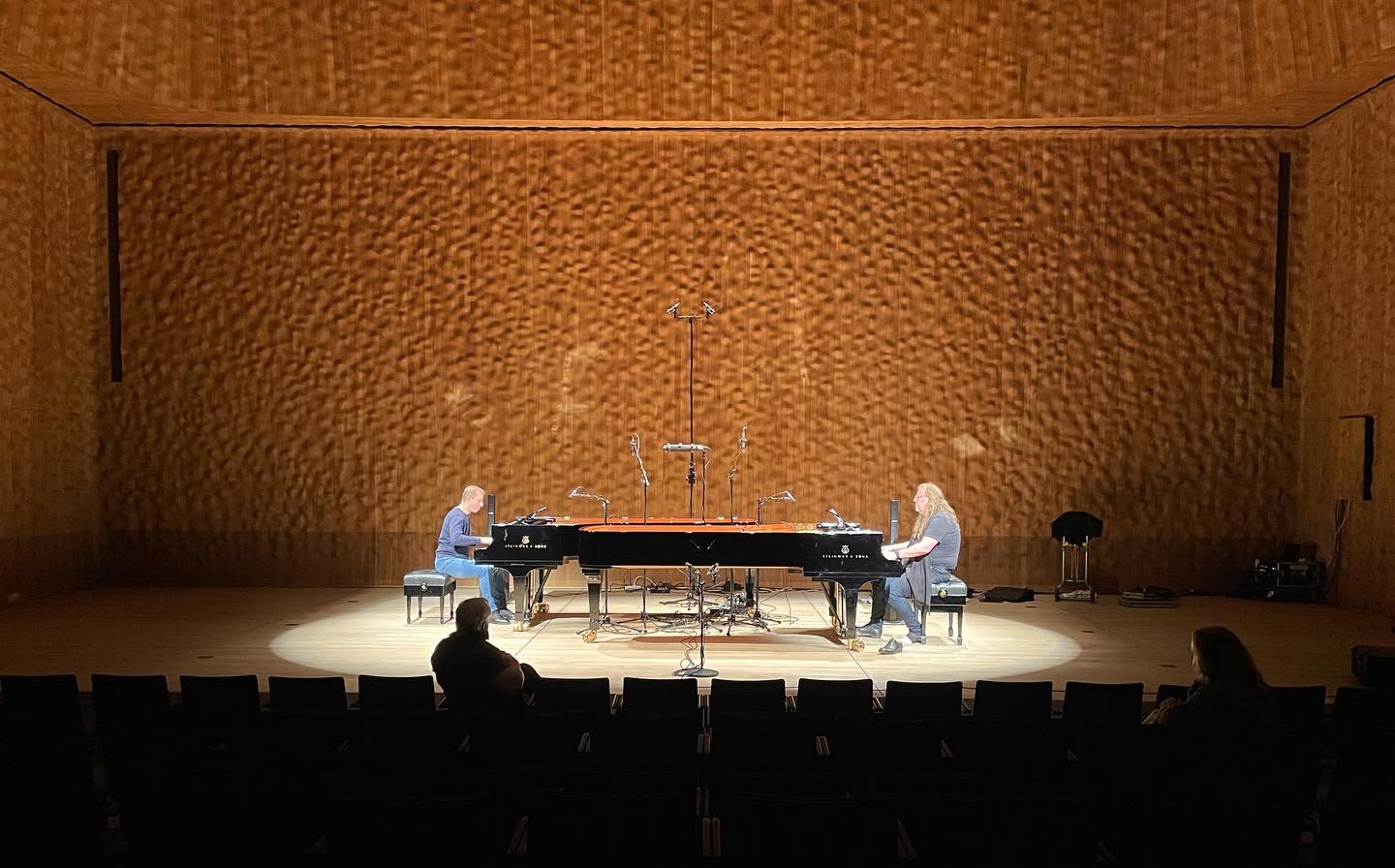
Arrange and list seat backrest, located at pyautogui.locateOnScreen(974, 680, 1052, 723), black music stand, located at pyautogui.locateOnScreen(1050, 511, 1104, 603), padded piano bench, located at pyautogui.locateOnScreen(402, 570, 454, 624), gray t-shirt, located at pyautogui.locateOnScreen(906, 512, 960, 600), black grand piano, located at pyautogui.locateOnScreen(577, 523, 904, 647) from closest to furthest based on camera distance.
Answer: seat backrest, located at pyautogui.locateOnScreen(974, 680, 1052, 723) < black grand piano, located at pyautogui.locateOnScreen(577, 523, 904, 647) < gray t-shirt, located at pyautogui.locateOnScreen(906, 512, 960, 600) < padded piano bench, located at pyautogui.locateOnScreen(402, 570, 454, 624) < black music stand, located at pyautogui.locateOnScreen(1050, 511, 1104, 603)

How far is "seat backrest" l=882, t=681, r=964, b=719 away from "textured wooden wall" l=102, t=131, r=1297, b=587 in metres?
5.62

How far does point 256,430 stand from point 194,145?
259cm

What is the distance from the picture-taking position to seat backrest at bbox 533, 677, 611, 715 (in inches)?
147

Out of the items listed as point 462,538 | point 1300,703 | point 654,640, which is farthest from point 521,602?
point 1300,703

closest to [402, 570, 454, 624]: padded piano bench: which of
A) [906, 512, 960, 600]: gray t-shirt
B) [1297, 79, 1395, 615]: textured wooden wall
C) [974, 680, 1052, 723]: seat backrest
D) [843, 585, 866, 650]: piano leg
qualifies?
[843, 585, 866, 650]: piano leg

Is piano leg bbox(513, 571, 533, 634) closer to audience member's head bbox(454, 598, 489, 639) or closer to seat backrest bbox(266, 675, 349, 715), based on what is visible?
audience member's head bbox(454, 598, 489, 639)

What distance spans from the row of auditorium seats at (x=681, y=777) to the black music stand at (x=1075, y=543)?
528cm

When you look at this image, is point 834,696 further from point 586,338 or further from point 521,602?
point 586,338

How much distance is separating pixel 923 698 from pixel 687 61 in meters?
6.57

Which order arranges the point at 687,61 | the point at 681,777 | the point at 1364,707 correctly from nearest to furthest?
the point at 681,777, the point at 1364,707, the point at 687,61

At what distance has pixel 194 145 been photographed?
934 cm

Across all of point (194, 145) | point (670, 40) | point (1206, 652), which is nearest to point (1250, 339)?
point (670, 40)

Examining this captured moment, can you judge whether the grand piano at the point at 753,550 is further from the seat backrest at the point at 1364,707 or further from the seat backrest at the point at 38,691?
the seat backrest at the point at 38,691

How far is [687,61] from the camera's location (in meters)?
8.79
